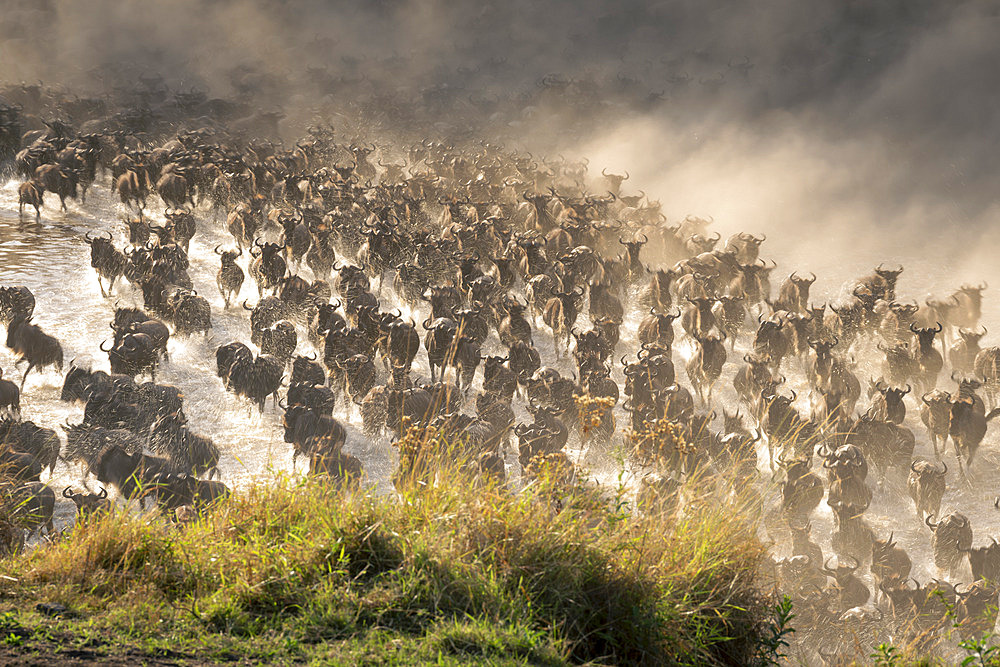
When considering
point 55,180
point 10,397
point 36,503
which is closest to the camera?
point 36,503

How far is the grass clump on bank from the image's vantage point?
3850 millimetres

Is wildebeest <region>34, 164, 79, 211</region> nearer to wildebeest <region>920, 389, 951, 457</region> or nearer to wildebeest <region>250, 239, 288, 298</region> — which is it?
wildebeest <region>250, 239, 288, 298</region>

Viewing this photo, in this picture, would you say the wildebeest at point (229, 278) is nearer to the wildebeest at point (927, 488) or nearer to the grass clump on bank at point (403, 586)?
the grass clump on bank at point (403, 586)

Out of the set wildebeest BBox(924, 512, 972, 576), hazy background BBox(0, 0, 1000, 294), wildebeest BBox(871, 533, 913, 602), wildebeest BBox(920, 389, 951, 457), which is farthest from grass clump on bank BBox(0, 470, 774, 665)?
hazy background BBox(0, 0, 1000, 294)

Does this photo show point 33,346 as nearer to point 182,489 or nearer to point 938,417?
point 182,489

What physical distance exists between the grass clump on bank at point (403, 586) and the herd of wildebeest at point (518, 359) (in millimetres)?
1165

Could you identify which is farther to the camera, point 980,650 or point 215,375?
point 215,375

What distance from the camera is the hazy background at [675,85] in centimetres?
2567

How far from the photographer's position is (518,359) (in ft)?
40.0

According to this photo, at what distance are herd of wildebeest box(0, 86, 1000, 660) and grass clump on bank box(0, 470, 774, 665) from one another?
3.82 ft

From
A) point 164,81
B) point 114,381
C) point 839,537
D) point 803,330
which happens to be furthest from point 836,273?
point 164,81

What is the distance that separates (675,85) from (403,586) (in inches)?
1736

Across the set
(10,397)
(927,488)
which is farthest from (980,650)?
(10,397)

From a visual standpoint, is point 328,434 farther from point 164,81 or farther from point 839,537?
point 164,81
